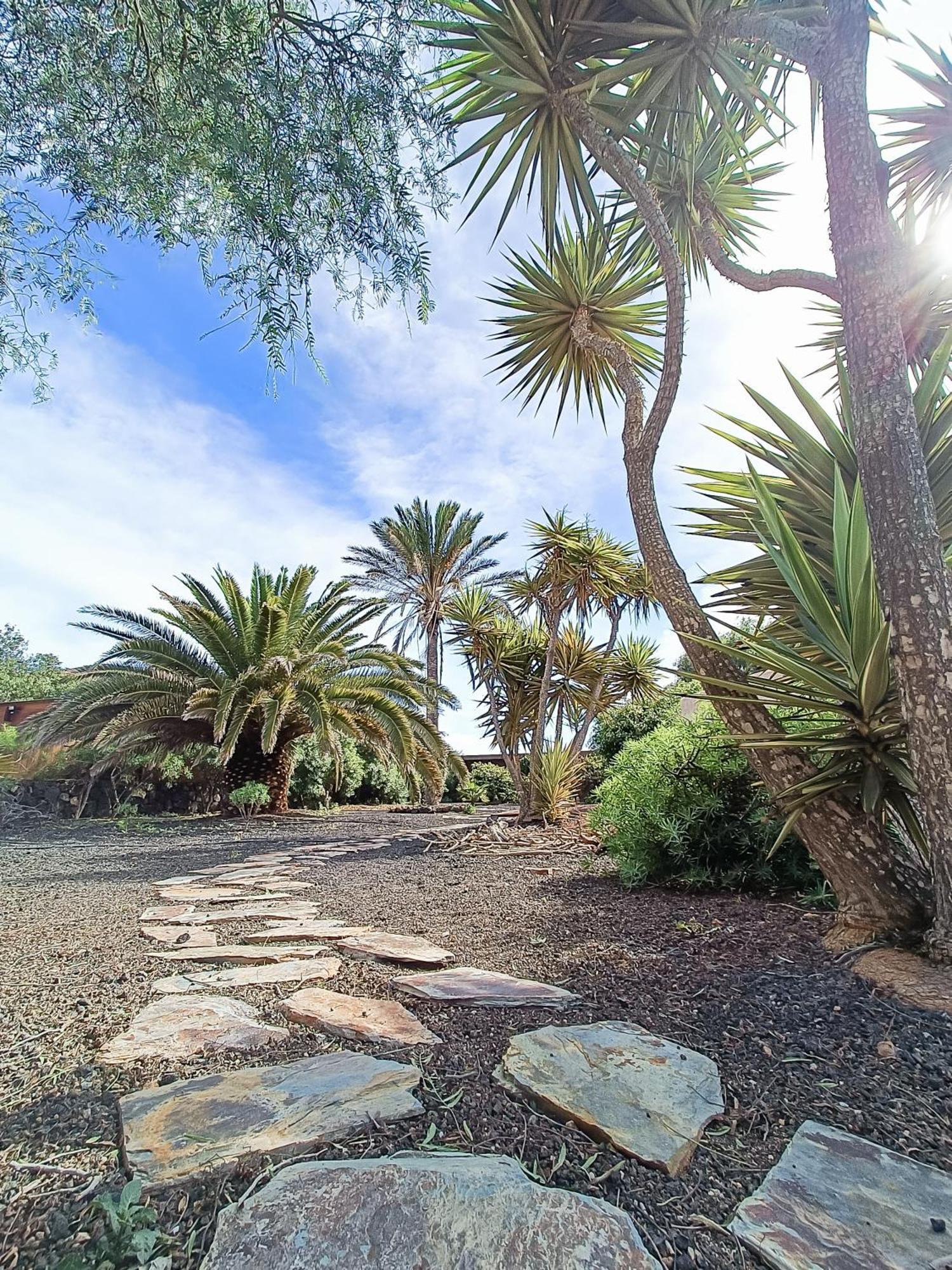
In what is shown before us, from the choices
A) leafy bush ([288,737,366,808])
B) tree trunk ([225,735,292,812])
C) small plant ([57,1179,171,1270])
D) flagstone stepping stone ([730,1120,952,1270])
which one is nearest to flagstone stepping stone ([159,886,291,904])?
small plant ([57,1179,171,1270])

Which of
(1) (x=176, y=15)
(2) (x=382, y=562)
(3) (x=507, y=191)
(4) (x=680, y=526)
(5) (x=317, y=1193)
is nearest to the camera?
(5) (x=317, y=1193)

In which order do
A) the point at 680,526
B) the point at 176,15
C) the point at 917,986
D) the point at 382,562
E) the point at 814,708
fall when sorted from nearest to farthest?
the point at 917,986 < the point at 814,708 < the point at 176,15 < the point at 680,526 < the point at 382,562

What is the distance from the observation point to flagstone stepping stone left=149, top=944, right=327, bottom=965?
88.7 inches

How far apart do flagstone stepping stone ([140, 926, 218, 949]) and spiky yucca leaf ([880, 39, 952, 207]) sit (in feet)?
18.4

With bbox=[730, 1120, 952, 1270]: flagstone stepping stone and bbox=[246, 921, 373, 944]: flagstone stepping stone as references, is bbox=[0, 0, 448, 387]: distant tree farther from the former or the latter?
bbox=[730, 1120, 952, 1270]: flagstone stepping stone

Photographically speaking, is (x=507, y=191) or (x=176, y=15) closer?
(x=176, y=15)

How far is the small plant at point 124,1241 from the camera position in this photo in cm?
85

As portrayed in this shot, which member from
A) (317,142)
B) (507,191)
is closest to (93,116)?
(317,142)

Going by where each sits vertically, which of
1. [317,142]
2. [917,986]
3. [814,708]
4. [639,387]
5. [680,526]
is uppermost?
[317,142]

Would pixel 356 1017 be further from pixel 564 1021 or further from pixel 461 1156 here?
pixel 461 1156

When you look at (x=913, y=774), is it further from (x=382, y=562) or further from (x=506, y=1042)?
(x=382, y=562)

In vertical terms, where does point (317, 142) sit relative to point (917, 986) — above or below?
above

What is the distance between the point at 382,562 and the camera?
51.8 ft

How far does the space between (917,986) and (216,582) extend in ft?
29.4
